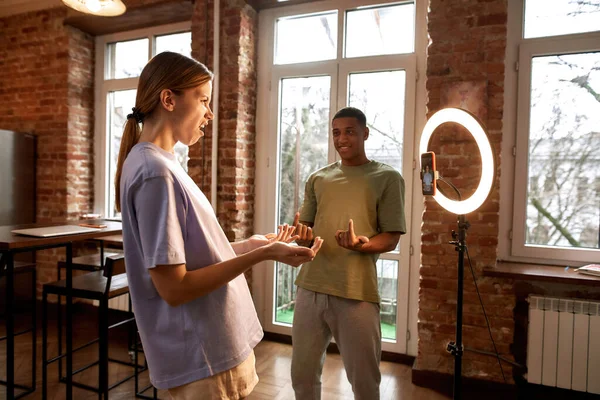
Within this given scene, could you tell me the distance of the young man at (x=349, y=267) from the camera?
181 cm

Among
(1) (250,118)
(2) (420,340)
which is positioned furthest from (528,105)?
(1) (250,118)

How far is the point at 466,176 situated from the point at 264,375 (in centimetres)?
190

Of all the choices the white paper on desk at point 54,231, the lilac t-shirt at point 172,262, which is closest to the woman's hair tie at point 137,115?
Answer: the lilac t-shirt at point 172,262

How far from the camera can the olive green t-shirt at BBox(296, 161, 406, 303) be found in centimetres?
186

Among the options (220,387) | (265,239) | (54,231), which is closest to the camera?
(220,387)

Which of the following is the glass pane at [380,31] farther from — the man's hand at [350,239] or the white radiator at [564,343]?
the white radiator at [564,343]

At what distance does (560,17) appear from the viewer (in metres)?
2.67

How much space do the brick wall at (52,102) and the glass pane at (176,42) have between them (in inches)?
34.7

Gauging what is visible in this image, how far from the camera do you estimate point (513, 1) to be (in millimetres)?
2762

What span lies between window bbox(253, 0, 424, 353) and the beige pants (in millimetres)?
2273

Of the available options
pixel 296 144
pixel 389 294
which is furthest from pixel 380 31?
pixel 389 294

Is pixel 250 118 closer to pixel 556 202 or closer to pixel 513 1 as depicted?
pixel 513 1

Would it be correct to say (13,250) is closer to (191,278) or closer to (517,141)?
Answer: (191,278)

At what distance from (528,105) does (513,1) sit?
28.2 inches
